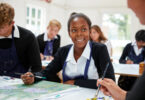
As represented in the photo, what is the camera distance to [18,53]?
2.04m

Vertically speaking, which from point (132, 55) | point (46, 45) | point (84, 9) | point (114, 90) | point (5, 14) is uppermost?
point (84, 9)

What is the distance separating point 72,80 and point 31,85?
37 centimetres

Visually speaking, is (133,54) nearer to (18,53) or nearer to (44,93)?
(18,53)

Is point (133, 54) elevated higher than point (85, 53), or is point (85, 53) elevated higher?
point (85, 53)

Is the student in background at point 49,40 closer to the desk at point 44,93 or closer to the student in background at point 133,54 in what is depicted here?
the student in background at point 133,54

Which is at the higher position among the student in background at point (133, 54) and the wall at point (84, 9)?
the wall at point (84, 9)

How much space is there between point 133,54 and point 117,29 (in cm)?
427

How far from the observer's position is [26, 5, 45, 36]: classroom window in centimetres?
646

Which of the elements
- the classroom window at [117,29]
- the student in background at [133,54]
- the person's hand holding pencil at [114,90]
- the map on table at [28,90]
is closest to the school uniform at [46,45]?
the student in background at [133,54]

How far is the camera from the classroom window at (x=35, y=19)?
21.2ft

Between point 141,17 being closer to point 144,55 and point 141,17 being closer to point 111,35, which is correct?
point 144,55

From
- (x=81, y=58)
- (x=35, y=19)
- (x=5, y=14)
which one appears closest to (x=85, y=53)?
(x=81, y=58)

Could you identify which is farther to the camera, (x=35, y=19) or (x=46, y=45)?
(x=35, y=19)

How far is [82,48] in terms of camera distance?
195cm
